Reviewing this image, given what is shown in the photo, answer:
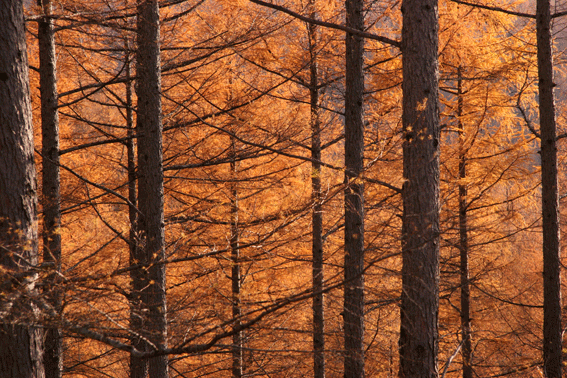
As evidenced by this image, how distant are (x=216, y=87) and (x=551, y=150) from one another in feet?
17.0

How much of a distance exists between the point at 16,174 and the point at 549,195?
5929 mm

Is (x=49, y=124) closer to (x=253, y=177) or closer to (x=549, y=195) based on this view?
(x=253, y=177)

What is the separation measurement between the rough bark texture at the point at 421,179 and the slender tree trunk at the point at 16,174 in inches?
106

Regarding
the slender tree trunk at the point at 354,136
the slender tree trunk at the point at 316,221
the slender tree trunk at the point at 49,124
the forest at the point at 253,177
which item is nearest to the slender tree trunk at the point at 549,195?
the forest at the point at 253,177

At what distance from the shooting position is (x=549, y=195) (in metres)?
5.80

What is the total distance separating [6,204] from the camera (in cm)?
282

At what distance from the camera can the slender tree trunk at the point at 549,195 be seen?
5.72 m

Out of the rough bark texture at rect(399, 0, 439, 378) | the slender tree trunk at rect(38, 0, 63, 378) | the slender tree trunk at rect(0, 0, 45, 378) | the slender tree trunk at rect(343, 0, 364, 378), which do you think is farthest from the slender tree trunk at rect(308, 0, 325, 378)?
the slender tree trunk at rect(0, 0, 45, 378)

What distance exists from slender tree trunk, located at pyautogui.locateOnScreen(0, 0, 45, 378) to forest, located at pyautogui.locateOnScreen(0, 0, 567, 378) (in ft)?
0.04

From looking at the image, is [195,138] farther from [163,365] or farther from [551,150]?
[551,150]

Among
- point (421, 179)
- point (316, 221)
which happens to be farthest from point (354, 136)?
point (421, 179)

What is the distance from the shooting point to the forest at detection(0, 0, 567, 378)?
276 cm

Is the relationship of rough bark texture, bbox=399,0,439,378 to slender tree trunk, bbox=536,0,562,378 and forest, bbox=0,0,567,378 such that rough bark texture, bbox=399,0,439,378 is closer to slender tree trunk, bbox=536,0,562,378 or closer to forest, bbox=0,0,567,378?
forest, bbox=0,0,567,378

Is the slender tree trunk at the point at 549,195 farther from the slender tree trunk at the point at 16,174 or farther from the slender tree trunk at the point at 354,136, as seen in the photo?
the slender tree trunk at the point at 16,174
